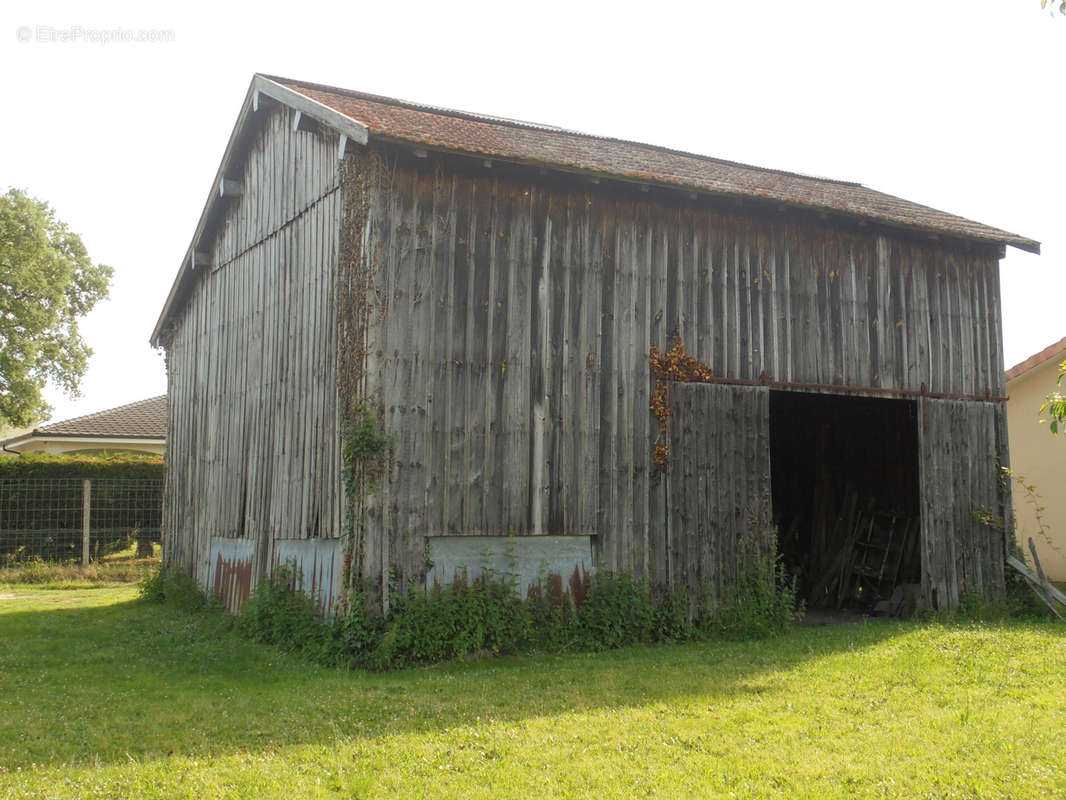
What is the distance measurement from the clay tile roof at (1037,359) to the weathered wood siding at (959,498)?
228 inches

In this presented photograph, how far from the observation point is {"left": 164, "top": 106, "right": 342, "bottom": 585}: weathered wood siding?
1126 cm

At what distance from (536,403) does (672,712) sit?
13.3ft

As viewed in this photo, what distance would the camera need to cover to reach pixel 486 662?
9.94 m

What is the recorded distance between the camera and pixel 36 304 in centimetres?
3497

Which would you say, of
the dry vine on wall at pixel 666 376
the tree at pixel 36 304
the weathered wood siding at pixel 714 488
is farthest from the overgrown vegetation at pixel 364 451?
the tree at pixel 36 304

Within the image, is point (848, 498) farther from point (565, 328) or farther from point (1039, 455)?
point (565, 328)

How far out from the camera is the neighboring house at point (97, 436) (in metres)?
29.0

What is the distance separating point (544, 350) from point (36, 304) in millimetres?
29797

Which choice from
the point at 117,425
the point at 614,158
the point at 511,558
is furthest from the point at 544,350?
the point at 117,425

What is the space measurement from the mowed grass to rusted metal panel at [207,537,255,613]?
1715mm

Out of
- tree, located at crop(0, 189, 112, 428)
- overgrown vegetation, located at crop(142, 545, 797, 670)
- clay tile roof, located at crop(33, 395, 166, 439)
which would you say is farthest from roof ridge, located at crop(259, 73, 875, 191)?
tree, located at crop(0, 189, 112, 428)

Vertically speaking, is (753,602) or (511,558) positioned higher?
(511,558)

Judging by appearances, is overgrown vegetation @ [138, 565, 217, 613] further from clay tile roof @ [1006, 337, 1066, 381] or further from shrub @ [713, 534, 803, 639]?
clay tile roof @ [1006, 337, 1066, 381]

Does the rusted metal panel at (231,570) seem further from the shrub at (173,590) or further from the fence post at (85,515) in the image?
the fence post at (85,515)
